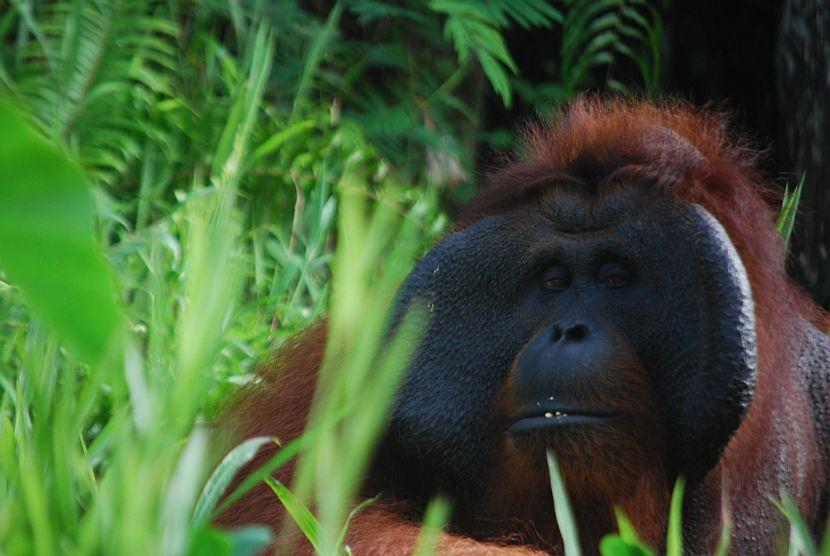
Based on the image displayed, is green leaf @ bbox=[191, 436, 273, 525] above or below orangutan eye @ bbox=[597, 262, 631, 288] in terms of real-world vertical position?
below

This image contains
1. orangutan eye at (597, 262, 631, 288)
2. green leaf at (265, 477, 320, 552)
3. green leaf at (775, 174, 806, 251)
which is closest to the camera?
green leaf at (265, 477, 320, 552)

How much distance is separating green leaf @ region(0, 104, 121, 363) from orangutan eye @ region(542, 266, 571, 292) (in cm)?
196

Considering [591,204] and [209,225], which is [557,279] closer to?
[591,204]

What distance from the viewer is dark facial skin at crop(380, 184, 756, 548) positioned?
7.52ft

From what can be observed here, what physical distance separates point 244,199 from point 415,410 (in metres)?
1.83

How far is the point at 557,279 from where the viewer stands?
8.27 ft

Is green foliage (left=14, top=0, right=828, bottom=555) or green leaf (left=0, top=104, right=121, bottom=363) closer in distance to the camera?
green leaf (left=0, top=104, right=121, bottom=363)

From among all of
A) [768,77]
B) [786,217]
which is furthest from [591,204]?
[768,77]

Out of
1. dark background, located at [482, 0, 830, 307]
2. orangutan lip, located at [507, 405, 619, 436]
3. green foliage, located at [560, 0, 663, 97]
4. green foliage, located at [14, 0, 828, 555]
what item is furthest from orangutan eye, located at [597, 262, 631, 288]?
green foliage, located at [560, 0, 663, 97]

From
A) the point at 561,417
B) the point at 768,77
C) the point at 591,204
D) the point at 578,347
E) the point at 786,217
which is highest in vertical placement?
the point at 768,77

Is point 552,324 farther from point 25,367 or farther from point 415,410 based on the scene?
point 25,367

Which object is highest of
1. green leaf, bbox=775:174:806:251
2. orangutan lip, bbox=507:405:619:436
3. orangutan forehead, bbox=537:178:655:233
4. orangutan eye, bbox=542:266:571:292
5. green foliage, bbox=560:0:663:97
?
green foliage, bbox=560:0:663:97

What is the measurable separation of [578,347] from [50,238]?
1.77 meters

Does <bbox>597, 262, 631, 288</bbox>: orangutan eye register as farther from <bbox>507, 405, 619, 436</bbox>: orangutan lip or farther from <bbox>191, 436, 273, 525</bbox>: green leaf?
<bbox>191, 436, 273, 525</bbox>: green leaf
